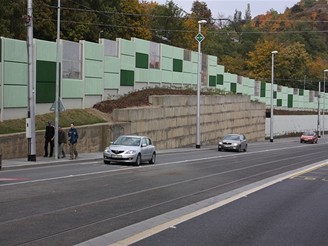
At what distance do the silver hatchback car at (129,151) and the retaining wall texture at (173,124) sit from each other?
4.59 metres

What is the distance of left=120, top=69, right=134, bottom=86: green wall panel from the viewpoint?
44625 millimetres

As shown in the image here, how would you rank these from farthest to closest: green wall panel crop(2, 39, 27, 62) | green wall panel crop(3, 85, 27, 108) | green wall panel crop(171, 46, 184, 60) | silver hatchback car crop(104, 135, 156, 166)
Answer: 1. green wall panel crop(171, 46, 184, 60)
2. green wall panel crop(3, 85, 27, 108)
3. green wall panel crop(2, 39, 27, 62)
4. silver hatchback car crop(104, 135, 156, 166)

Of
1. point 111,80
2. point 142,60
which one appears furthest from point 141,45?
point 111,80

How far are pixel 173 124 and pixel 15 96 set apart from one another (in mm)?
19585

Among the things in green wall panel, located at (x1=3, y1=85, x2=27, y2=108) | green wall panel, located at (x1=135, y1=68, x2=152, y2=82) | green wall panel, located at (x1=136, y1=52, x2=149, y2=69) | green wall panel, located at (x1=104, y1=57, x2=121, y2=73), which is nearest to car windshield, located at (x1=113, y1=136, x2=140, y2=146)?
green wall panel, located at (x1=3, y1=85, x2=27, y2=108)

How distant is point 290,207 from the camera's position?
45.4 ft

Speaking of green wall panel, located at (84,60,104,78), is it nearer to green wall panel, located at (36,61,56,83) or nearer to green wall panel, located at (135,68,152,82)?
green wall panel, located at (36,61,56,83)

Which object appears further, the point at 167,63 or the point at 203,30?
the point at 203,30

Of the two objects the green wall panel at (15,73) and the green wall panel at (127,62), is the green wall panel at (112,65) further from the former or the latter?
the green wall panel at (15,73)

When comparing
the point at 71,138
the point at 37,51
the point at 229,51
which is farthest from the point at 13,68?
the point at 229,51

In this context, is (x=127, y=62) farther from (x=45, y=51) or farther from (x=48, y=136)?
(x=48, y=136)

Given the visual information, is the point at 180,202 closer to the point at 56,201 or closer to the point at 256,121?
the point at 56,201

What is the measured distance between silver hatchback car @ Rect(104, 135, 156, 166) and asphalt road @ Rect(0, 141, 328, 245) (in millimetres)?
1075

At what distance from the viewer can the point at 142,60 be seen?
47.3 meters
